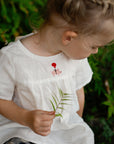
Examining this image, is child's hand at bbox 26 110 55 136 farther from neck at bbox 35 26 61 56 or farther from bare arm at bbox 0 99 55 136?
neck at bbox 35 26 61 56

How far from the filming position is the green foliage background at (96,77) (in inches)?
91.2

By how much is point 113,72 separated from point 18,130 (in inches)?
57.1

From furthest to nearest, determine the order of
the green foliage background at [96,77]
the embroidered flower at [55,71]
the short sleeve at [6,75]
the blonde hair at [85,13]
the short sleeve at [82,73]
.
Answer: the green foliage background at [96,77]
the short sleeve at [82,73]
the embroidered flower at [55,71]
the short sleeve at [6,75]
the blonde hair at [85,13]

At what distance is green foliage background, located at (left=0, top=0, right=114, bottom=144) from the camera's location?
2316mm

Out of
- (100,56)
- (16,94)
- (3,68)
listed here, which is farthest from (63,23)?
(100,56)

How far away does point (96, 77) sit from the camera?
2254 mm

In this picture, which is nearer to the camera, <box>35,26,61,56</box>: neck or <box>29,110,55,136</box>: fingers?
<box>29,110,55,136</box>: fingers

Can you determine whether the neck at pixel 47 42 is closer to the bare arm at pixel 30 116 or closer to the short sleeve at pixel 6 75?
the short sleeve at pixel 6 75

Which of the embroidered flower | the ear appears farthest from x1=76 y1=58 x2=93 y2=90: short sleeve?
the ear

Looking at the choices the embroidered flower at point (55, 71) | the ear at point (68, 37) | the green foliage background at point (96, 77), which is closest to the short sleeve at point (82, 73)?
the embroidered flower at point (55, 71)

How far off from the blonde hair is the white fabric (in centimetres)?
33

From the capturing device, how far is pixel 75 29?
48.6 inches

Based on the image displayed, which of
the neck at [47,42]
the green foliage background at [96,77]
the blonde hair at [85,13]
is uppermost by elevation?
the blonde hair at [85,13]

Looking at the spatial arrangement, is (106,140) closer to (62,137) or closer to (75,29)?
(62,137)
